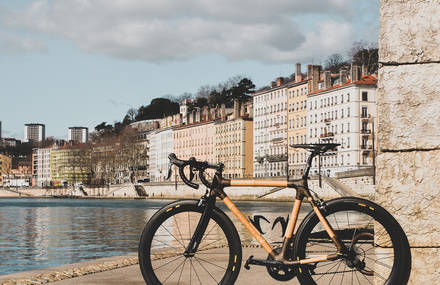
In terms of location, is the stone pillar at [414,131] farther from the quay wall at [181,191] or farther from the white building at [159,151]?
the white building at [159,151]

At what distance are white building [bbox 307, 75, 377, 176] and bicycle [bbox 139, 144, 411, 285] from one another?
247 feet

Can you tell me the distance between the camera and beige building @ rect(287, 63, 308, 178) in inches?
3696

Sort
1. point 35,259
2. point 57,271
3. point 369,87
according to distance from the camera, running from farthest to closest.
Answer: point 369,87 → point 35,259 → point 57,271

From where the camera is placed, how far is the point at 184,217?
4.75 metres

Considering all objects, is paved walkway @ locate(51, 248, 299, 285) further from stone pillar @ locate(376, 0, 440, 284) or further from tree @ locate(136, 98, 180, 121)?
tree @ locate(136, 98, 180, 121)

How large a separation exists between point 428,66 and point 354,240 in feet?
3.89

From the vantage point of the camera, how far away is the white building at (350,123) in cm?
8169

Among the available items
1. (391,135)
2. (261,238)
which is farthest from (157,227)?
(391,135)

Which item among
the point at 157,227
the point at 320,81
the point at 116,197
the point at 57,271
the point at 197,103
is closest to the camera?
the point at 157,227

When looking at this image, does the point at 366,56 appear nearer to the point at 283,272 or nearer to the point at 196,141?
the point at 196,141

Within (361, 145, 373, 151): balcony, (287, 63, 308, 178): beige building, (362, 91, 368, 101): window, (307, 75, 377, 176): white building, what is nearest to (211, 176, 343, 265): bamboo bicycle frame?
(307, 75, 377, 176): white building

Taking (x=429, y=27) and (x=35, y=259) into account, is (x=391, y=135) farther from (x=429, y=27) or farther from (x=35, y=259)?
(x=35, y=259)

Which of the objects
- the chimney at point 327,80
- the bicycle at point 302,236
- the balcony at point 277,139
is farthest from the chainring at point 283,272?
the balcony at point 277,139

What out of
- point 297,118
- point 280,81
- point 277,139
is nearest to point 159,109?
point 280,81
